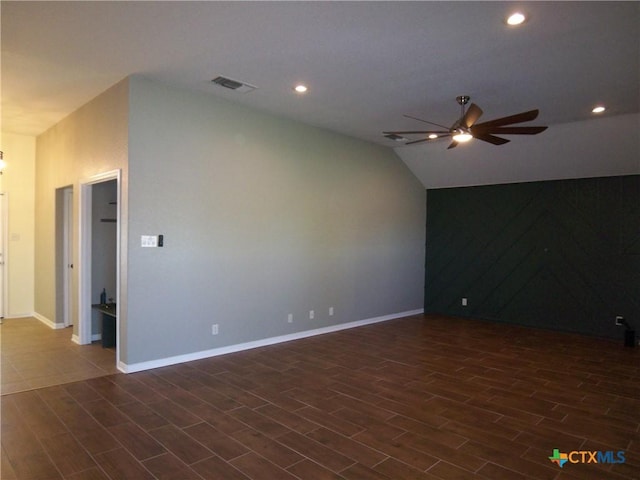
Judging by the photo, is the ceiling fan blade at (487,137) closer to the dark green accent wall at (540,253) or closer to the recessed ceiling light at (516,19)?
the recessed ceiling light at (516,19)

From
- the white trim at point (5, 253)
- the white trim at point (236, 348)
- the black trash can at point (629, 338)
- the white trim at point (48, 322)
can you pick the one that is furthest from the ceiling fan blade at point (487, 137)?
the white trim at point (5, 253)

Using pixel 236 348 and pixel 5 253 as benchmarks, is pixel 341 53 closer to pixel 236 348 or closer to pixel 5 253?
pixel 236 348

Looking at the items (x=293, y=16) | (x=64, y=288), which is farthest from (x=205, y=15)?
(x=64, y=288)

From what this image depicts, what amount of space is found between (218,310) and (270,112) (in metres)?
2.59

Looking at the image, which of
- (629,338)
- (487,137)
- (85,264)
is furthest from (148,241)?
(629,338)

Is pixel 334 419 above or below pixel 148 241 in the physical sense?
below

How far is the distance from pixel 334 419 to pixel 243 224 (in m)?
2.68

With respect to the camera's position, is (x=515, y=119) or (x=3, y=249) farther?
(x=3, y=249)

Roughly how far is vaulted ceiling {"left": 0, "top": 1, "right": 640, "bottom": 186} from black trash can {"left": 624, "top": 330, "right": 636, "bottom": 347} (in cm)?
300

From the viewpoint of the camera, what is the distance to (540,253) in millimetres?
6723

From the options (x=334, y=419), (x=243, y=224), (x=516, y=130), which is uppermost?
(x=516, y=130)

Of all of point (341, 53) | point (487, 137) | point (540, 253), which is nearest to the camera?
point (341, 53)

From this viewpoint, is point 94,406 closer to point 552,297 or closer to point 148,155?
point 148,155

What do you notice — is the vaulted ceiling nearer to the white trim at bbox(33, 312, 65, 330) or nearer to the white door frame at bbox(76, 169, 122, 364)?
the white door frame at bbox(76, 169, 122, 364)
